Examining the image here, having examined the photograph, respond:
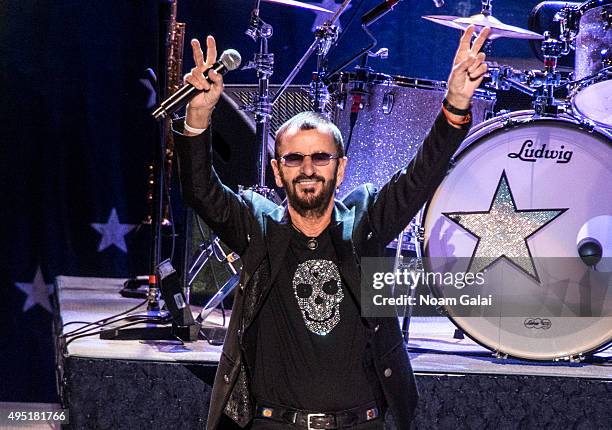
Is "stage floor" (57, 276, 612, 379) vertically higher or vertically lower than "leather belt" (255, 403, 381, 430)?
lower

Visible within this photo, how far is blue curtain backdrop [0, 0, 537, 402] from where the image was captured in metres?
6.79

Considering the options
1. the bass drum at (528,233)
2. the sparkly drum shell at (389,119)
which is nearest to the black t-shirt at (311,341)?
the bass drum at (528,233)

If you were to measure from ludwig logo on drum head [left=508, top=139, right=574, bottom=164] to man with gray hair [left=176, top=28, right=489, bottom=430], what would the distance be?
1.42 meters

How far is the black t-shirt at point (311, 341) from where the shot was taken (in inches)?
133

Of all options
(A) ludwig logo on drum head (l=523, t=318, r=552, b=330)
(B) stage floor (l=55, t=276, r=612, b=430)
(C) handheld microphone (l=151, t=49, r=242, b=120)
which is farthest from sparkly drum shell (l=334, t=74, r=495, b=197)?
(C) handheld microphone (l=151, t=49, r=242, b=120)

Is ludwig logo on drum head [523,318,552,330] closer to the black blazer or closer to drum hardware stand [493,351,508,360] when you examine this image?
drum hardware stand [493,351,508,360]

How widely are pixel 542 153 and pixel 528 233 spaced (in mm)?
422

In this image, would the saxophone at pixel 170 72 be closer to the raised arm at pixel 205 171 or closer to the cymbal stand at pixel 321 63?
the cymbal stand at pixel 321 63

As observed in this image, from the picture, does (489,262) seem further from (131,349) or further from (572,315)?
(131,349)

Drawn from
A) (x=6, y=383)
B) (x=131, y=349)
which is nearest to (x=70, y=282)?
(x=6, y=383)

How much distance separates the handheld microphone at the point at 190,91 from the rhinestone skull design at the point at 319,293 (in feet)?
2.57

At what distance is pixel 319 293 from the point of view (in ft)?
11.2

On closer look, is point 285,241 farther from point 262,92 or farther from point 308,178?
point 262,92

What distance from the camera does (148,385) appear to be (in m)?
4.32
